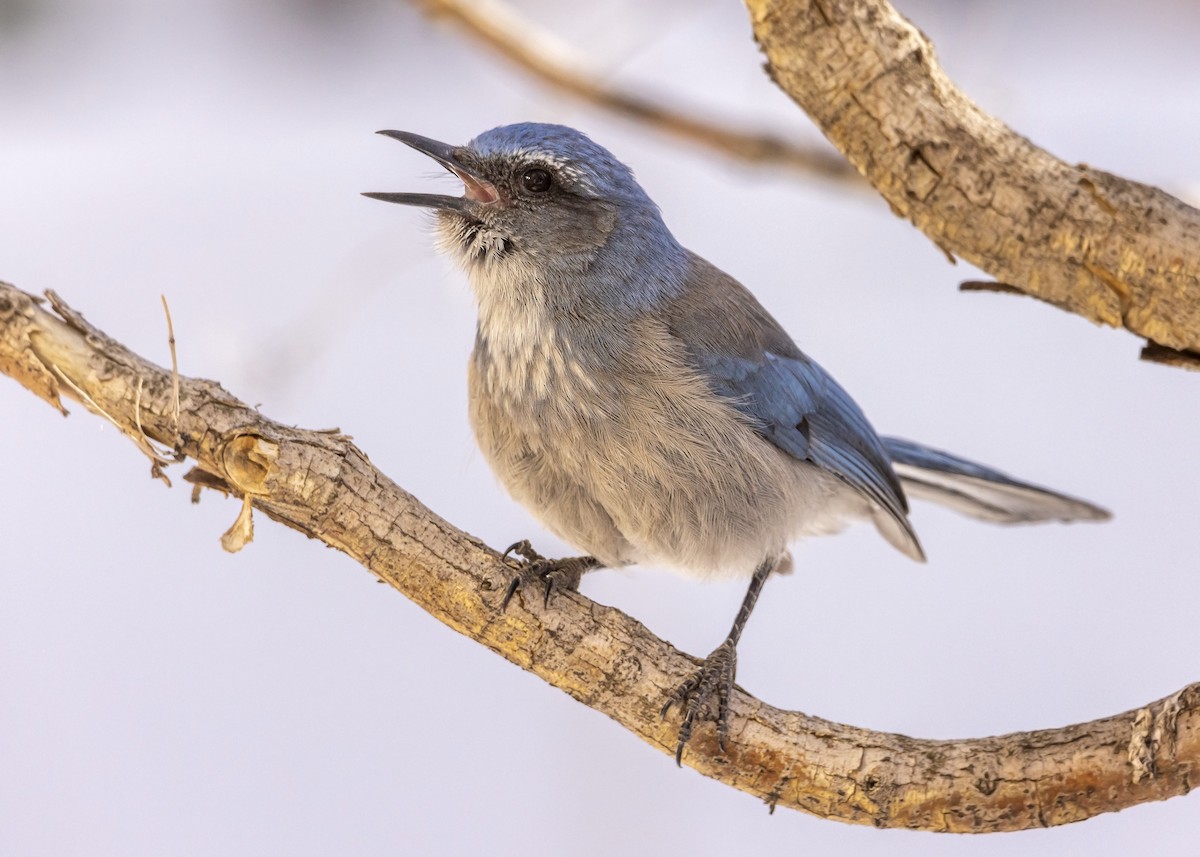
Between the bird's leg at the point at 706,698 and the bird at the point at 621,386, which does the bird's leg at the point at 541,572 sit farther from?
the bird's leg at the point at 706,698

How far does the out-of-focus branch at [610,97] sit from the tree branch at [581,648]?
2479 millimetres

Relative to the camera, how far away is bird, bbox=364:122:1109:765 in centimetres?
296

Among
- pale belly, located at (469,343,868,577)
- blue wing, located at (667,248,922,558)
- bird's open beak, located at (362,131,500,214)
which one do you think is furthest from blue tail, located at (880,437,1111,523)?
bird's open beak, located at (362,131,500,214)

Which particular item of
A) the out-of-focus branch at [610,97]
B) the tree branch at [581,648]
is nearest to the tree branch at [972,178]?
the tree branch at [581,648]

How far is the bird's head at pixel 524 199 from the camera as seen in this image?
3.15 metres

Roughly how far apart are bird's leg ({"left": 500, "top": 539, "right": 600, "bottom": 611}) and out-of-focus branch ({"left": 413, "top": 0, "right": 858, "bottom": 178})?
217 centimetres

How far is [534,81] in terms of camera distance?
4.80 m

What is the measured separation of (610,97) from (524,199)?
175cm

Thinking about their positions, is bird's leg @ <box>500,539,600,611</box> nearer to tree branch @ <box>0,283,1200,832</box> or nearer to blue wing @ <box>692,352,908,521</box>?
tree branch @ <box>0,283,1200,832</box>

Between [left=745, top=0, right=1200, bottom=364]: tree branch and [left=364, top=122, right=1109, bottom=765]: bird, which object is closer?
[left=745, top=0, right=1200, bottom=364]: tree branch

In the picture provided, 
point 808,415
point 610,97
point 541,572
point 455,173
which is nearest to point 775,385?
point 808,415

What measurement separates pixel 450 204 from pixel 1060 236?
1.52 meters

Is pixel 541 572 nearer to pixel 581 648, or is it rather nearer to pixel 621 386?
pixel 581 648

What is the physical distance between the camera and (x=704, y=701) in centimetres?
273
